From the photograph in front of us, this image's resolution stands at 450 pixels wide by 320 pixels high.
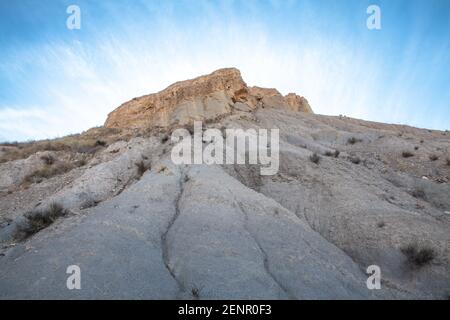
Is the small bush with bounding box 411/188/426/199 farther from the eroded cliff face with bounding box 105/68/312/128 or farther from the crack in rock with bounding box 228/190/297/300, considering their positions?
the eroded cliff face with bounding box 105/68/312/128

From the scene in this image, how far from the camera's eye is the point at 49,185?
524 inches

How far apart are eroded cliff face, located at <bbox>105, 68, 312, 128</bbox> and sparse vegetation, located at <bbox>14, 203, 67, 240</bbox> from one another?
17.5 meters

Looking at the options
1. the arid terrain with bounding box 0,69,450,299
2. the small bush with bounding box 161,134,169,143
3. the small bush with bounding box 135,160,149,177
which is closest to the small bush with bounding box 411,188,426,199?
the arid terrain with bounding box 0,69,450,299

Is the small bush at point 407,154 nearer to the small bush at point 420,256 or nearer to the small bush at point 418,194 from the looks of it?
the small bush at point 418,194

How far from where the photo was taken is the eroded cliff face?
2744 cm

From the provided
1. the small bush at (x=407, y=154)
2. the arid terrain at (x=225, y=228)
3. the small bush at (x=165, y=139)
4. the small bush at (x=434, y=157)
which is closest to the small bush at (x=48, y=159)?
the arid terrain at (x=225, y=228)

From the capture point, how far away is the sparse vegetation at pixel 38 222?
8172 millimetres

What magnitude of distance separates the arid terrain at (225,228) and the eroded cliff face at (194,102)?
11135 mm
